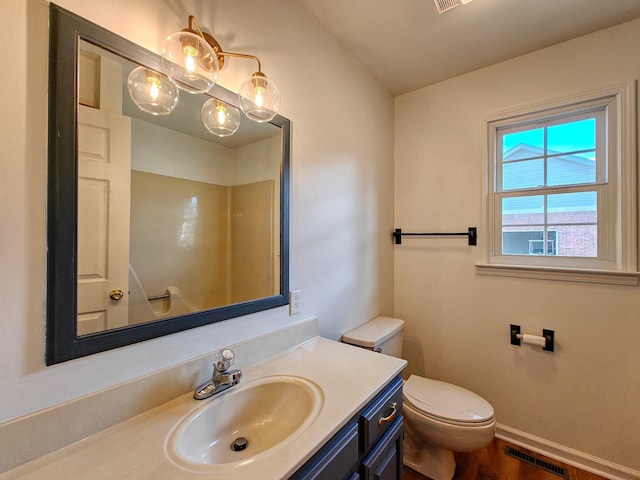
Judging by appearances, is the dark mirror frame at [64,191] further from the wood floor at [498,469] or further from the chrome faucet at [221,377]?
the wood floor at [498,469]

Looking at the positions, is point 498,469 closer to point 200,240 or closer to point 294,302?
point 294,302

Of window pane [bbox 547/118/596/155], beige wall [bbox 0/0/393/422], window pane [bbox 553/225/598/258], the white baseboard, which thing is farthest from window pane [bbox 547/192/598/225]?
the white baseboard

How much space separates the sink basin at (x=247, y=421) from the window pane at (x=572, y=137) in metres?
Answer: 2.08

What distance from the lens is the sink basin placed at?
79 centimetres

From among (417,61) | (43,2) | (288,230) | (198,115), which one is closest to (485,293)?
(288,230)

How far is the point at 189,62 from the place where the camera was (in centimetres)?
89

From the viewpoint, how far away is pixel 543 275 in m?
1.74

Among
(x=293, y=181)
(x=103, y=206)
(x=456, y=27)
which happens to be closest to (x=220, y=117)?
(x=293, y=181)

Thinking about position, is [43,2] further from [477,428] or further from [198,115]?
[477,428]

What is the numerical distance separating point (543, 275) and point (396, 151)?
4.50 ft

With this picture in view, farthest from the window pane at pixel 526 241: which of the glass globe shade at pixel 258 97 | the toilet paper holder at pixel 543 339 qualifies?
the glass globe shade at pixel 258 97

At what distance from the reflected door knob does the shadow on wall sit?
80.4 inches

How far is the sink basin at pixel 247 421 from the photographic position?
79 cm

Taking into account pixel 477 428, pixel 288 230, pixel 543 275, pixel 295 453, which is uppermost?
pixel 288 230
